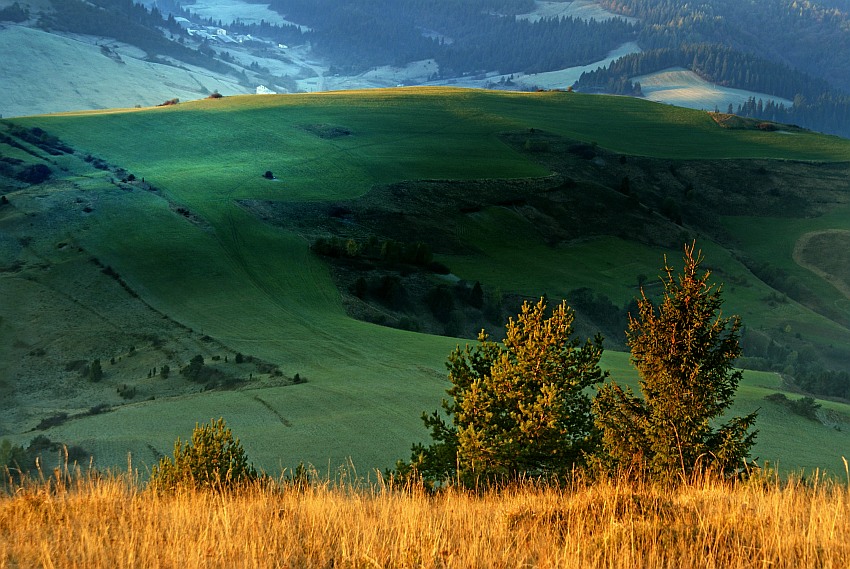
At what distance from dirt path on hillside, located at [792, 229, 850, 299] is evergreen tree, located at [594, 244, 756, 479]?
82.5 metres

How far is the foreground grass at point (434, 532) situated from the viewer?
7.07 m

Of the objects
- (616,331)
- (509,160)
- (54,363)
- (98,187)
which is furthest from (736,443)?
(509,160)

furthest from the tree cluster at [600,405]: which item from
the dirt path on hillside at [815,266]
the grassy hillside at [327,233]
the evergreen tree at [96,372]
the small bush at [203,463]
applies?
the dirt path on hillside at [815,266]

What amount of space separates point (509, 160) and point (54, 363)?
7013cm

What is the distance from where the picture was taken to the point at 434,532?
7.77 meters

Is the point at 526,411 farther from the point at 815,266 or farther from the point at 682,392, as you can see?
the point at 815,266

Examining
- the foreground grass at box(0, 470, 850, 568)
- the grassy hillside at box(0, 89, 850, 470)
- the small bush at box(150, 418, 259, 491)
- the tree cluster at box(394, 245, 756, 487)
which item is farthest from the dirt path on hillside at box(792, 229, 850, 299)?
the foreground grass at box(0, 470, 850, 568)

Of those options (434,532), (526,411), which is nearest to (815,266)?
(526,411)

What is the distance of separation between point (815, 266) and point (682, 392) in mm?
89710

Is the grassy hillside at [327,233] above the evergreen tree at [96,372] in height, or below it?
above

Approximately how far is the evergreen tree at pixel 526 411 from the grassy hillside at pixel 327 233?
8378 millimetres

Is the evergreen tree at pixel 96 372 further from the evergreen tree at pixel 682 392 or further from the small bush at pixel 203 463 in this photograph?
the evergreen tree at pixel 682 392

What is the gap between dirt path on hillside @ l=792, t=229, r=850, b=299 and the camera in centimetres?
8725

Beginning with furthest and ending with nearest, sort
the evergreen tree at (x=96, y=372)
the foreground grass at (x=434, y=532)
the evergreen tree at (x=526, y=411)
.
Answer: the evergreen tree at (x=96, y=372), the evergreen tree at (x=526, y=411), the foreground grass at (x=434, y=532)
